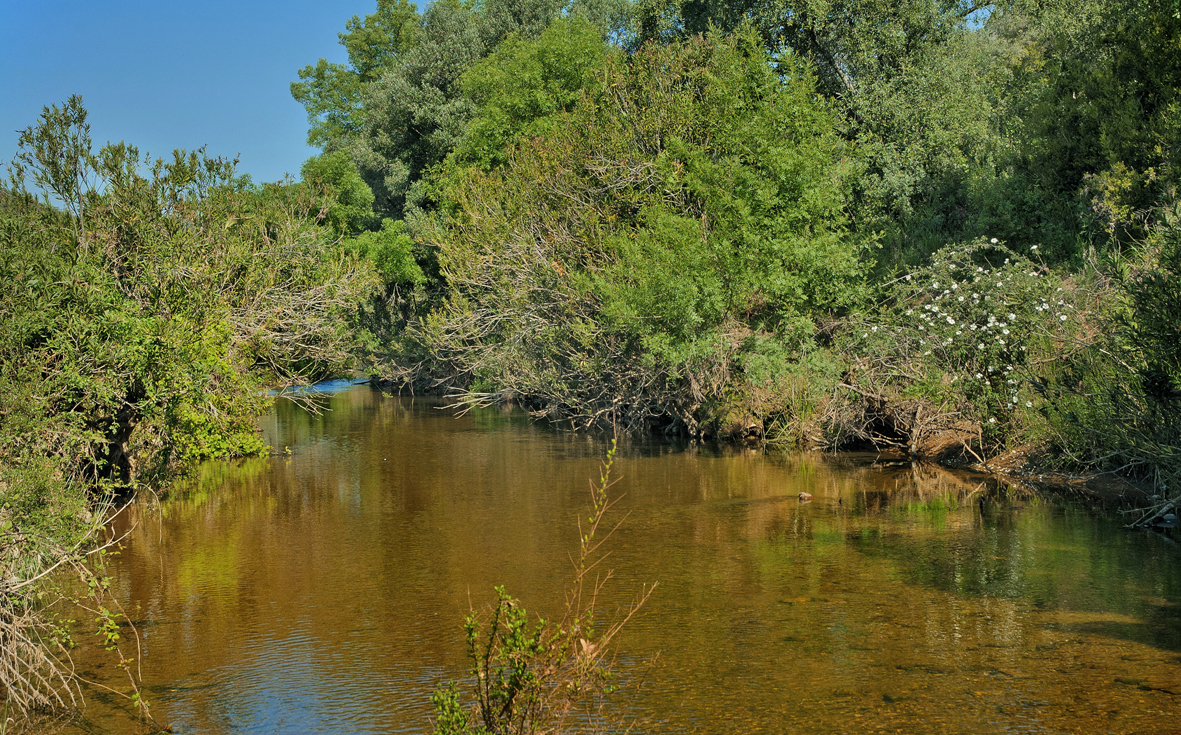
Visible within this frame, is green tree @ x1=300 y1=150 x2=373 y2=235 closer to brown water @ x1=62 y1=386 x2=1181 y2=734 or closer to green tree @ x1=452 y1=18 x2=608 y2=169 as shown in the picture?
green tree @ x1=452 y1=18 x2=608 y2=169

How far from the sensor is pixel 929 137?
24.9 meters

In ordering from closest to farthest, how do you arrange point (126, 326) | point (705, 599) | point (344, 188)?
1. point (705, 599)
2. point (126, 326)
3. point (344, 188)

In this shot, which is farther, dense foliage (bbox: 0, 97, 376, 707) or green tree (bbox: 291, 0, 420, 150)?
green tree (bbox: 291, 0, 420, 150)

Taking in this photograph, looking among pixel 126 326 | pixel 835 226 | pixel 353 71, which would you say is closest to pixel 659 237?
pixel 835 226

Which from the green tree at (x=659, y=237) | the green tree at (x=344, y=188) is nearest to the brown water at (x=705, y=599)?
the green tree at (x=659, y=237)

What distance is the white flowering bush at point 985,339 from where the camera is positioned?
16.7m

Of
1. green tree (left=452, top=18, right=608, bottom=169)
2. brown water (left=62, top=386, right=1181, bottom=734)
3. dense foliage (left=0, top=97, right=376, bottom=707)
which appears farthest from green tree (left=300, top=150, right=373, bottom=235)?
brown water (left=62, top=386, right=1181, bottom=734)

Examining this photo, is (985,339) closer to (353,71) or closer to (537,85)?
(537,85)

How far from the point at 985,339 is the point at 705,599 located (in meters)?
9.43

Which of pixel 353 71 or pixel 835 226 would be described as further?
pixel 353 71

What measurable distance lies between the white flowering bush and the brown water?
162cm

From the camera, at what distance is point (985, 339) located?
57.3 ft

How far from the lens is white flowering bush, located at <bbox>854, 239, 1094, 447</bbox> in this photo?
54.9 feet

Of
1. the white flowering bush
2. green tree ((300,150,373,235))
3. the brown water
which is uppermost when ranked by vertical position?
green tree ((300,150,373,235))
